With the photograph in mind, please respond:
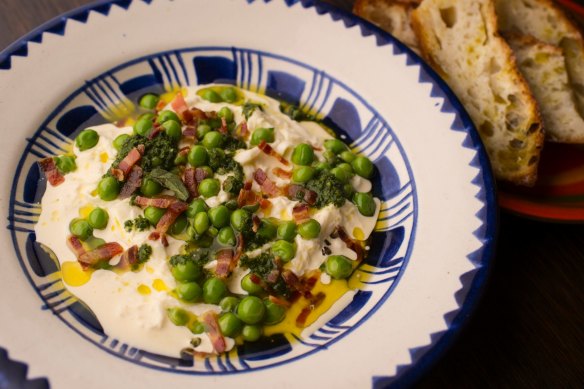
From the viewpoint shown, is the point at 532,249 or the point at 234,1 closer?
the point at 532,249

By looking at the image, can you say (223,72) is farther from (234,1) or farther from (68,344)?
(68,344)

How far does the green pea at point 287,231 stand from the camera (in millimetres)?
3022

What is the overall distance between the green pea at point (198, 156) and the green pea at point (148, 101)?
1.93 feet

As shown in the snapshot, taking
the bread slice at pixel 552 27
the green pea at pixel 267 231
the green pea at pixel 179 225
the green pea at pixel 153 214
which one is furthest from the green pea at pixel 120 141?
the bread slice at pixel 552 27

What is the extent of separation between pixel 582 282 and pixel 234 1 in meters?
2.83

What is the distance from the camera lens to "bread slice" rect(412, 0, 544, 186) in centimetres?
352

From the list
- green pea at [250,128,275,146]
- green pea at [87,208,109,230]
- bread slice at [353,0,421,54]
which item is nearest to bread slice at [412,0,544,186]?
bread slice at [353,0,421,54]

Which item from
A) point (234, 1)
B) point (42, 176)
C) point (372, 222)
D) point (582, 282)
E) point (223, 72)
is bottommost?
point (582, 282)

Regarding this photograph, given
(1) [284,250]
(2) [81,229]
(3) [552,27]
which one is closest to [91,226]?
(2) [81,229]

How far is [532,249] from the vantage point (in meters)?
3.38

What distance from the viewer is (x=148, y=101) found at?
3674 millimetres

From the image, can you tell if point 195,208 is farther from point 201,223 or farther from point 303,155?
point 303,155

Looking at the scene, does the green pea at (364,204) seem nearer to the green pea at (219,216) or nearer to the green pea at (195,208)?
the green pea at (219,216)

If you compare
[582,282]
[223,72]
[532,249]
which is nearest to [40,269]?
[223,72]
